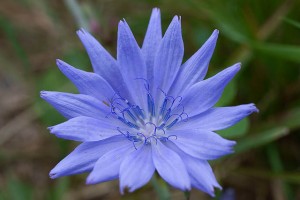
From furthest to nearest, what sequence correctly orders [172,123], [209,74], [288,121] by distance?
1. [209,74]
2. [288,121]
3. [172,123]

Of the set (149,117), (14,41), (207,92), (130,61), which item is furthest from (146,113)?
(14,41)

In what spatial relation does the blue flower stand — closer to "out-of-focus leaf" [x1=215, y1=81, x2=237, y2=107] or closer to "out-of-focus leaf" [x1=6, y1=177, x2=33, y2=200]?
"out-of-focus leaf" [x1=215, y1=81, x2=237, y2=107]

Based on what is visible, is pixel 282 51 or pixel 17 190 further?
pixel 17 190

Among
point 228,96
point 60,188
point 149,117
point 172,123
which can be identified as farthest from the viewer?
point 60,188

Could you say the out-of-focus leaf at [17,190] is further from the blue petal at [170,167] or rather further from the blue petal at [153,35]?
the blue petal at [153,35]

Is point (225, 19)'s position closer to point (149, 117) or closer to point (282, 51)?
point (282, 51)

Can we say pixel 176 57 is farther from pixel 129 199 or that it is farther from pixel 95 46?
pixel 129 199
